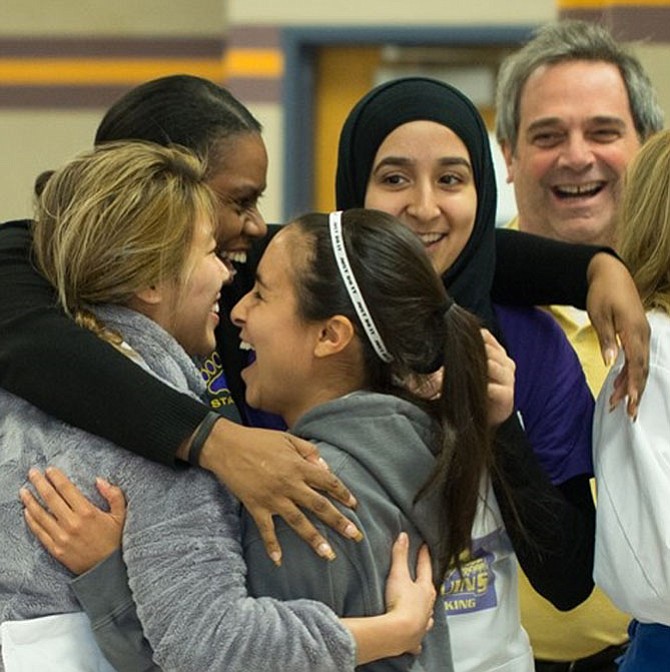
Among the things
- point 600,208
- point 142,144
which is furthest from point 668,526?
point 600,208

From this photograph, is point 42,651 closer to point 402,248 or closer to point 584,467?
point 402,248

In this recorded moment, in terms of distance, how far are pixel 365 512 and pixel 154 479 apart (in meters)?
0.25

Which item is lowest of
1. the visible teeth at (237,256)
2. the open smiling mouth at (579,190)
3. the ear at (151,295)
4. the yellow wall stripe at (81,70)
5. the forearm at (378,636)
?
the yellow wall stripe at (81,70)

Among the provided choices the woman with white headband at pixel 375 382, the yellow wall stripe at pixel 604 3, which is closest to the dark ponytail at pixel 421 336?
the woman with white headband at pixel 375 382

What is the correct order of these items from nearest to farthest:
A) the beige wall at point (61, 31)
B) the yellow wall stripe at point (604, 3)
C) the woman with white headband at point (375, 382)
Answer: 1. the woman with white headband at point (375, 382)
2. the yellow wall stripe at point (604, 3)
3. the beige wall at point (61, 31)

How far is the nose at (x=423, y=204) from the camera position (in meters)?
2.05

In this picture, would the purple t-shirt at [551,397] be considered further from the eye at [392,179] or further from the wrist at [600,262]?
the eye at [392,179]

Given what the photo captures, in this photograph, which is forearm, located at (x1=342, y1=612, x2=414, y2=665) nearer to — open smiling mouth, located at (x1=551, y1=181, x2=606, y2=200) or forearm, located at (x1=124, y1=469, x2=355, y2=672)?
forearm, located at (x1=124, y1=469, x2=355, y2=672)

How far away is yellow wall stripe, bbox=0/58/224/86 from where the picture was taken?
6.91 m

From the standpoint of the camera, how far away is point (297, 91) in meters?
6.54

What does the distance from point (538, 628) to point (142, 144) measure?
1.04m

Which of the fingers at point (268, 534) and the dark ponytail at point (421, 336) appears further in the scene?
the dark ponytail at point (421, 336)

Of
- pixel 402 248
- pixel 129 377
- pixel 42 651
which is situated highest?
pixel 402 248

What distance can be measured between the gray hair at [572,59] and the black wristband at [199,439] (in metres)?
1.44
